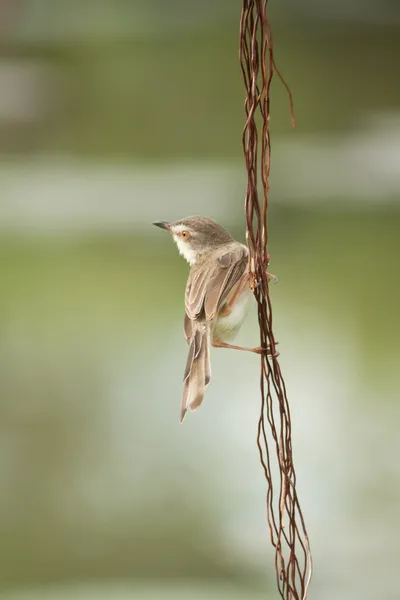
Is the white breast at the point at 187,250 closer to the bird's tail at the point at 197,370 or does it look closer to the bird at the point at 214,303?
the bird at the point at 214,303

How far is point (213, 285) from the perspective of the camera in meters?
2.07

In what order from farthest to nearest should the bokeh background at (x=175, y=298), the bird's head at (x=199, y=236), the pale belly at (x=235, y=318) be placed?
the bokeh background at (x=175, y=298)
the bird's head at (x=199, y=236)
the pale belly at (x=235, y=318)

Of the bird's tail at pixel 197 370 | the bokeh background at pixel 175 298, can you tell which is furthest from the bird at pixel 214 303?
the bokeh background at pixel 175 298

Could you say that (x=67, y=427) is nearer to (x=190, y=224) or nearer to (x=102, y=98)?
(x=102, y=98)

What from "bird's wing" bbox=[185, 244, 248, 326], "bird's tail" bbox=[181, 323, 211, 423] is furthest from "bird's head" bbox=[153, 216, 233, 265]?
"bird's tail" bbox=[181, 323, 211, 423]

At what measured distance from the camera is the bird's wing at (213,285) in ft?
6.68

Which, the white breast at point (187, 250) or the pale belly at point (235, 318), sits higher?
the white breast at point (187, 250)

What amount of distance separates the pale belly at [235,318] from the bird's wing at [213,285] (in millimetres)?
38

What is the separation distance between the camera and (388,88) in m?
6.79

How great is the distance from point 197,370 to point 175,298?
4500mm

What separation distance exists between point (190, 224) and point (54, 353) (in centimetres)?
476

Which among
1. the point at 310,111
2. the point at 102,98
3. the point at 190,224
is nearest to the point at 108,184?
the point at 102,98

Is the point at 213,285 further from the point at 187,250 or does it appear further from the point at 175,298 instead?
the point at 175,298

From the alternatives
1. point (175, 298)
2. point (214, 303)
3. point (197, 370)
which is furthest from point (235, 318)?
point (175, 298)
